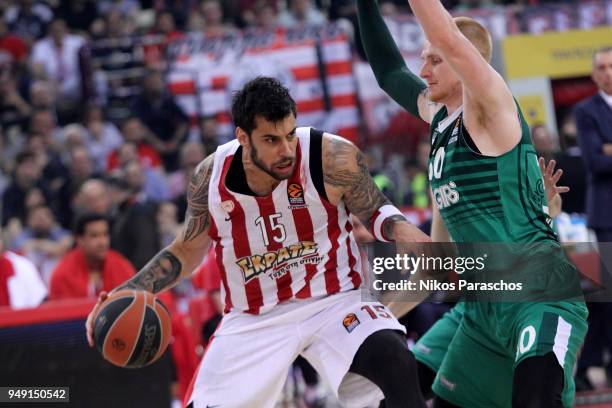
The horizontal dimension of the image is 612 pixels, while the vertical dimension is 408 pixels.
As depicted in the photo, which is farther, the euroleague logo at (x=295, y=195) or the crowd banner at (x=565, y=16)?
the crowd banner at (x=565, y=16)

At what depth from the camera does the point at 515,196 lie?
4773mm

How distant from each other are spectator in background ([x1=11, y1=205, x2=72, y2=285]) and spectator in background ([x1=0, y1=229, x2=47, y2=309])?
182cm

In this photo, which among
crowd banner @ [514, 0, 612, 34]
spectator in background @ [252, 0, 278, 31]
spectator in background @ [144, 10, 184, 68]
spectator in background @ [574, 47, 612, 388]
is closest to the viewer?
spectator in background @ [574, 47, 612, 388]

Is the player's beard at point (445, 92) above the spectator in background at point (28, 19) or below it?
below

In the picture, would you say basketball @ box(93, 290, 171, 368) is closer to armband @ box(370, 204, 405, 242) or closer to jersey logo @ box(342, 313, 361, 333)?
jersey logo @ box(342, 313, 361, 333)

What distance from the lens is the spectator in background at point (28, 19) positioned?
48.8 feet

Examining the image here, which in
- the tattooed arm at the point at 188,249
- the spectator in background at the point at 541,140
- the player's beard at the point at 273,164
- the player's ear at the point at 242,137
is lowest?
the spectator in background at the point at 541,140

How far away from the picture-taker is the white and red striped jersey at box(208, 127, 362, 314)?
5344 millimetres

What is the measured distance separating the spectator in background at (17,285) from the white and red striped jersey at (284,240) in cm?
405

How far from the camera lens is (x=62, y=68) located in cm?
1423

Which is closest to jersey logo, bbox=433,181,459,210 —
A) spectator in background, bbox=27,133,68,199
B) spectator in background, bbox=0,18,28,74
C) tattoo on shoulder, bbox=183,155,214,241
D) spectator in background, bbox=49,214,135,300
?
tattoo on shoulder, bbox=183,155,214,241

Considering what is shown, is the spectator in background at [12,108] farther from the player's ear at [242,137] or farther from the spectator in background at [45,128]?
the player's ear at [242,137]

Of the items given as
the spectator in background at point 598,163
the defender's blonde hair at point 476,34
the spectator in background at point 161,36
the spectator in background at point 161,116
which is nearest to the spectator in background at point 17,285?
the spectator in background at point 598,163

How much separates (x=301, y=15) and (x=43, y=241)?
17.6 feet
